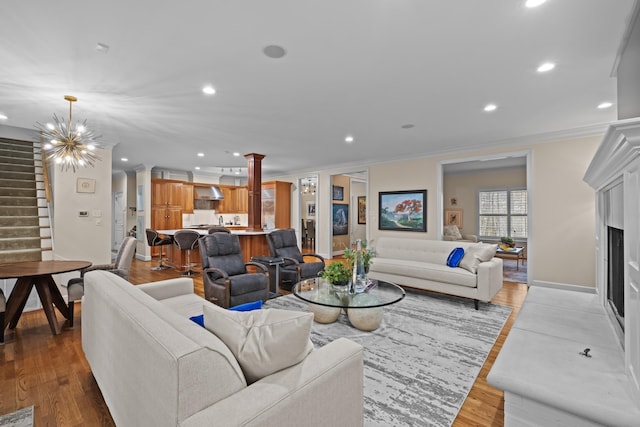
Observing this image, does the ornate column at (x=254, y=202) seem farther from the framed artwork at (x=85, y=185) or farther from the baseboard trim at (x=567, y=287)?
the baseboard trim at (x=567, y=287)

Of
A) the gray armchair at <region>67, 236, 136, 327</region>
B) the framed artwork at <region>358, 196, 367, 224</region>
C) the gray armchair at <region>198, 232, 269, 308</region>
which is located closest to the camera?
the gray armchair at <region>67, 236, 136, 327</region>

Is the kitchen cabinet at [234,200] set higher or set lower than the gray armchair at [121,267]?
higher

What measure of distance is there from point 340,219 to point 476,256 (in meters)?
5.29

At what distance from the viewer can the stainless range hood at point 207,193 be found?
9.31m

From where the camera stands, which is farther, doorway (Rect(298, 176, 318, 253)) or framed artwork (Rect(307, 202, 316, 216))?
framed artwork (Rect(307, 202, 316, 216))

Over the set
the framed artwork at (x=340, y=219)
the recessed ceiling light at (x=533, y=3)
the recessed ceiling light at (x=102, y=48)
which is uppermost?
the recessed ceiling light at (x=102, y=48)

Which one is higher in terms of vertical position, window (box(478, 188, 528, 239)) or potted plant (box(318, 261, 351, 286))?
window (box(478, 188, 528, 239))

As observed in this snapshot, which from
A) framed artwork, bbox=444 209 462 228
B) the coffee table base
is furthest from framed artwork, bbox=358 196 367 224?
→ the coffee table base

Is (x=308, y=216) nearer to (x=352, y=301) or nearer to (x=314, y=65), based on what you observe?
(x=352, y=301)

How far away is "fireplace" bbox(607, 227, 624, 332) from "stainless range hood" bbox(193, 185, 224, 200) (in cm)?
905

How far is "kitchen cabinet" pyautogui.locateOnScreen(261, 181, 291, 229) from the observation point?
29.3ft

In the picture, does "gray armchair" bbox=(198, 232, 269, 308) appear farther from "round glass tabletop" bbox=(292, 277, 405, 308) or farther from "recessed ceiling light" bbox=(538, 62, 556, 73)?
"recessed ceiling light" bbox=(538, 62, 556, 73)

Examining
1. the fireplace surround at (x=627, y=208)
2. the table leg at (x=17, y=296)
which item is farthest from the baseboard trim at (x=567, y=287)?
the table leg at (x=17, y=296)

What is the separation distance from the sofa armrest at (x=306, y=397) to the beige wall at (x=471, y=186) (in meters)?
8.80
